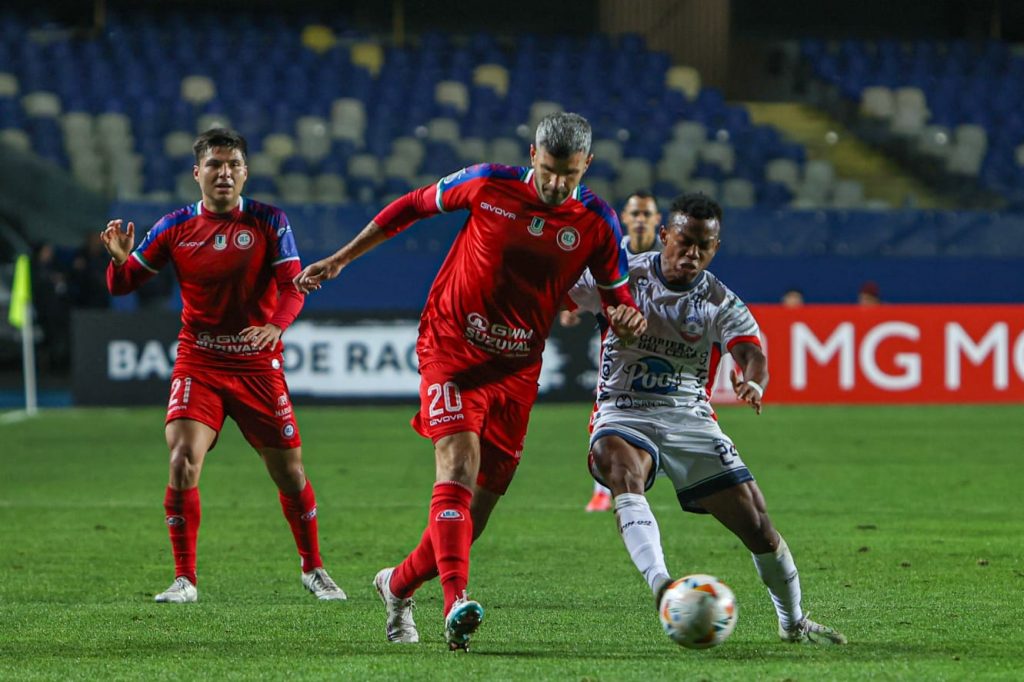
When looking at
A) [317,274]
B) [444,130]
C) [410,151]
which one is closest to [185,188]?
[410,151]

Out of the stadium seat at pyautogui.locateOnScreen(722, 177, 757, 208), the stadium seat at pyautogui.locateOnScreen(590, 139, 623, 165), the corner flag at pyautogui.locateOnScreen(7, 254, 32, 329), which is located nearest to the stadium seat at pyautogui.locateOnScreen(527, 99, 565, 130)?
the stadium seat at pyautogui.locateOnScreen(590, 139, 623, 165)

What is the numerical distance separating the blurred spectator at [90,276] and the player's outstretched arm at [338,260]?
1520 centimetres

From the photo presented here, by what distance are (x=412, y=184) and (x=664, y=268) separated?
1578cm

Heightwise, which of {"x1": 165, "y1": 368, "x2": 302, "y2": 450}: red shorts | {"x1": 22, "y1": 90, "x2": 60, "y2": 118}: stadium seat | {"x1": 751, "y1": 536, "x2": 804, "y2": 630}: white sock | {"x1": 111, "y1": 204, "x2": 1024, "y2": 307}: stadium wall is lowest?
{"x1": 751, "y1": 536, "x2": 804, "y2": 630}: white sock

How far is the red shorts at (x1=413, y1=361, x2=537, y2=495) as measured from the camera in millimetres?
5895

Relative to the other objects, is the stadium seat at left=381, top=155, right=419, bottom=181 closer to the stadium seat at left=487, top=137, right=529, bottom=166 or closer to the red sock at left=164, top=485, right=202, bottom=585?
the stadium seat at left=487, top=137, right=529, bottom=166

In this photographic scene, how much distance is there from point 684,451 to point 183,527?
2685mm

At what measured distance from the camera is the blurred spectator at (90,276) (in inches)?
808

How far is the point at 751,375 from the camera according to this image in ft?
20.1

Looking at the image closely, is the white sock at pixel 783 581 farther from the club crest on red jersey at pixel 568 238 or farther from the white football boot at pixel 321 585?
the white football boot at pixel 321 585

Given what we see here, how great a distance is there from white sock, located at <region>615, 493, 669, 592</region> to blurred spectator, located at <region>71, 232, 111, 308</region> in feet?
51.5

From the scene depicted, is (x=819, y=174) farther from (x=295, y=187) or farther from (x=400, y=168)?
(x=295, y=187)

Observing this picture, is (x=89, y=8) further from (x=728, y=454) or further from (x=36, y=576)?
(x=728, y=454)

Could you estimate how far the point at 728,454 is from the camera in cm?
616
